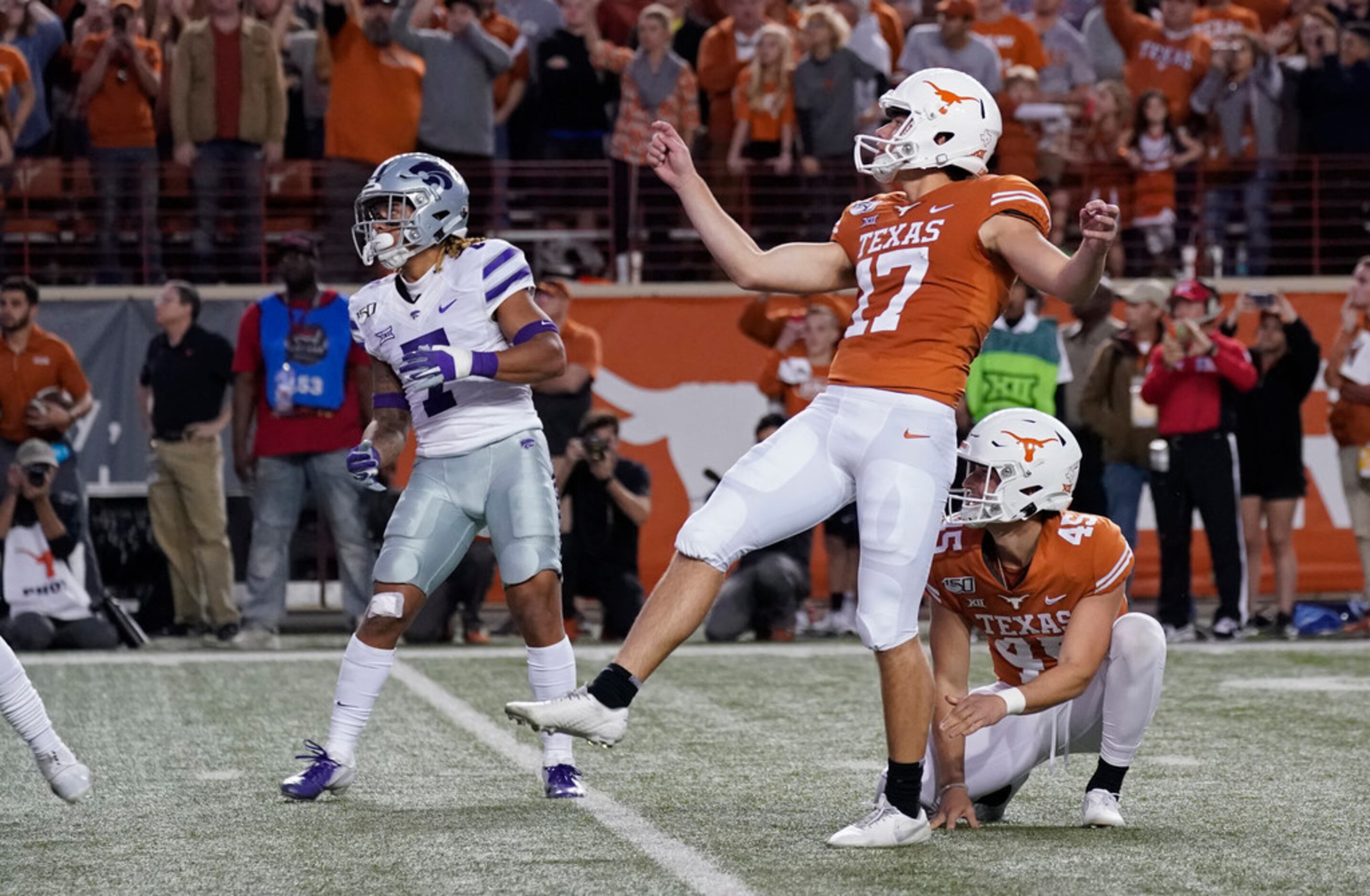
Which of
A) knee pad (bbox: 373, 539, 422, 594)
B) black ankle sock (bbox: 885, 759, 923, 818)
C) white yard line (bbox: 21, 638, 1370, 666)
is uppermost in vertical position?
knee pad (bbox: 373, 539, 422, 594)

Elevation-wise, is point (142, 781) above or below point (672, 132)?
below

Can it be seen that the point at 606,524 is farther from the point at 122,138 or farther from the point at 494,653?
the point at 122,138

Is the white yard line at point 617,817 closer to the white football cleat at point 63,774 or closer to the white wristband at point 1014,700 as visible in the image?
the white wristband at point 1014,700

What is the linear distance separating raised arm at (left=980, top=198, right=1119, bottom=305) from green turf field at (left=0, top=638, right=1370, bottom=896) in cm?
124

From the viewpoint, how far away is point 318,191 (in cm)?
1248

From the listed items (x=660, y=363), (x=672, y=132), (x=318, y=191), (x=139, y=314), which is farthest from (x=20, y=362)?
(x=672, y=132)

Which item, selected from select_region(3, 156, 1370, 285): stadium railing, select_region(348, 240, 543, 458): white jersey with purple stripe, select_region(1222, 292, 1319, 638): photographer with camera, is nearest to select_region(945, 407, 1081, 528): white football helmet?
select_region(348, 240, 543, 458): white jersey with purple stripe

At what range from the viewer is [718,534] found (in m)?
4.68

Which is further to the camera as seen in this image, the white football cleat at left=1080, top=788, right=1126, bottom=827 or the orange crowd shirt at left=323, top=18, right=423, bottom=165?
the orange crowd shirt at left=323, top=18, right=423, bottom=165

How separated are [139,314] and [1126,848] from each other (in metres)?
8.71

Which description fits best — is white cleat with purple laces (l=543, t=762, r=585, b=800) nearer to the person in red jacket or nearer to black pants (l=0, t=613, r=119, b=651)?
black pants (l=0, t=613, r=119, b=651)

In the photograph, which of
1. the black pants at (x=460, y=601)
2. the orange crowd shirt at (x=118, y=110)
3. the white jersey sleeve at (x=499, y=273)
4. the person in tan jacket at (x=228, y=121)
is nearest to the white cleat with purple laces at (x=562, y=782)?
the white jersey sleeve at (x=499, y=273)

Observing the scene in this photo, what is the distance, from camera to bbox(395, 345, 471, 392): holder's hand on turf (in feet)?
17.4

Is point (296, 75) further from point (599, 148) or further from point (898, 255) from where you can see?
point (898, 255)
